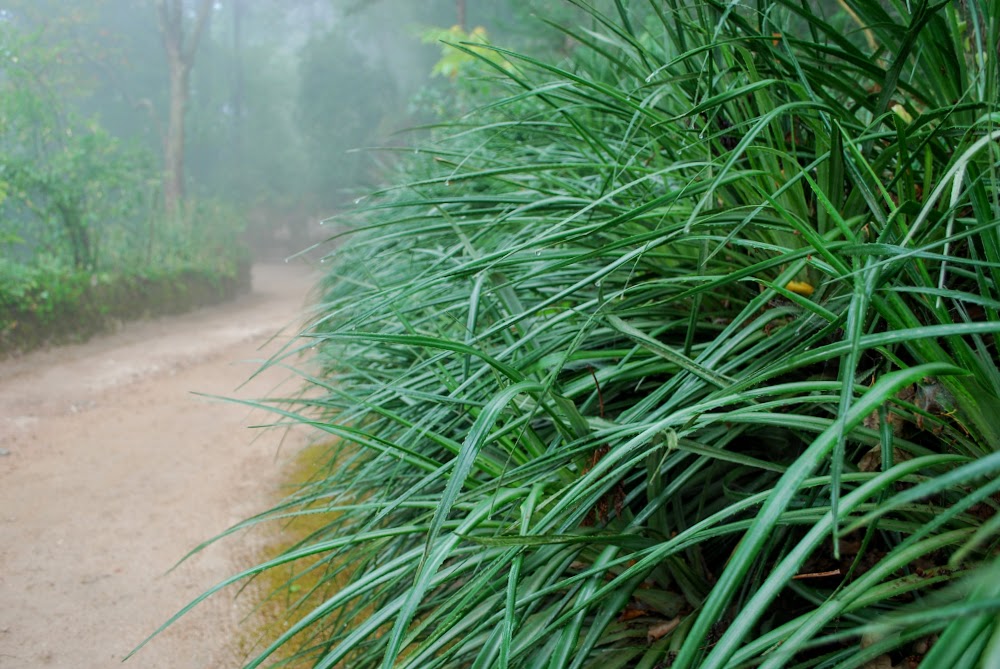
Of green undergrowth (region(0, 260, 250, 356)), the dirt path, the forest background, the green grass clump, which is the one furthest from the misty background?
the green grass clump

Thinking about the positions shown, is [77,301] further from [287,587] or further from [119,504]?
[287,587]

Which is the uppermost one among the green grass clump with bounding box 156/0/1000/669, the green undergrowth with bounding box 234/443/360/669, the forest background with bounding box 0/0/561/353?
the forest background with bounding box 0/0/561/353

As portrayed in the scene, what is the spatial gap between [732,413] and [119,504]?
1.87 metres

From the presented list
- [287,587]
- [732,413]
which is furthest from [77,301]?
[732,413]

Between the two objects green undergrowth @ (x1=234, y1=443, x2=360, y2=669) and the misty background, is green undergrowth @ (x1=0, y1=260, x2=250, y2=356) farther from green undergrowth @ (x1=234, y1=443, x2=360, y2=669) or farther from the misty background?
green undergrowth @ (x1=234, y1=443, x2=360, y2=669)

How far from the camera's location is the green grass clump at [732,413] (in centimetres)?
58

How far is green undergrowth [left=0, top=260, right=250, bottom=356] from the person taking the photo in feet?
13.5

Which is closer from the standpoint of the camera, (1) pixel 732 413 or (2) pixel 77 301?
(1) pixel 732 413

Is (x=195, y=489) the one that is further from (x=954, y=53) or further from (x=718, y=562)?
(x=954, y=53)

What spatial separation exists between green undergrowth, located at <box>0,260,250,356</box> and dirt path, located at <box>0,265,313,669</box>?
1.00ft

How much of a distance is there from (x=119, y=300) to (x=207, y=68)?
17561mm

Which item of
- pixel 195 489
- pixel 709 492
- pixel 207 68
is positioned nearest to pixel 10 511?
pixel 195 489

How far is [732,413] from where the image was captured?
0.66 metres

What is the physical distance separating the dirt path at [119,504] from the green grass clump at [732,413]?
390 mm
